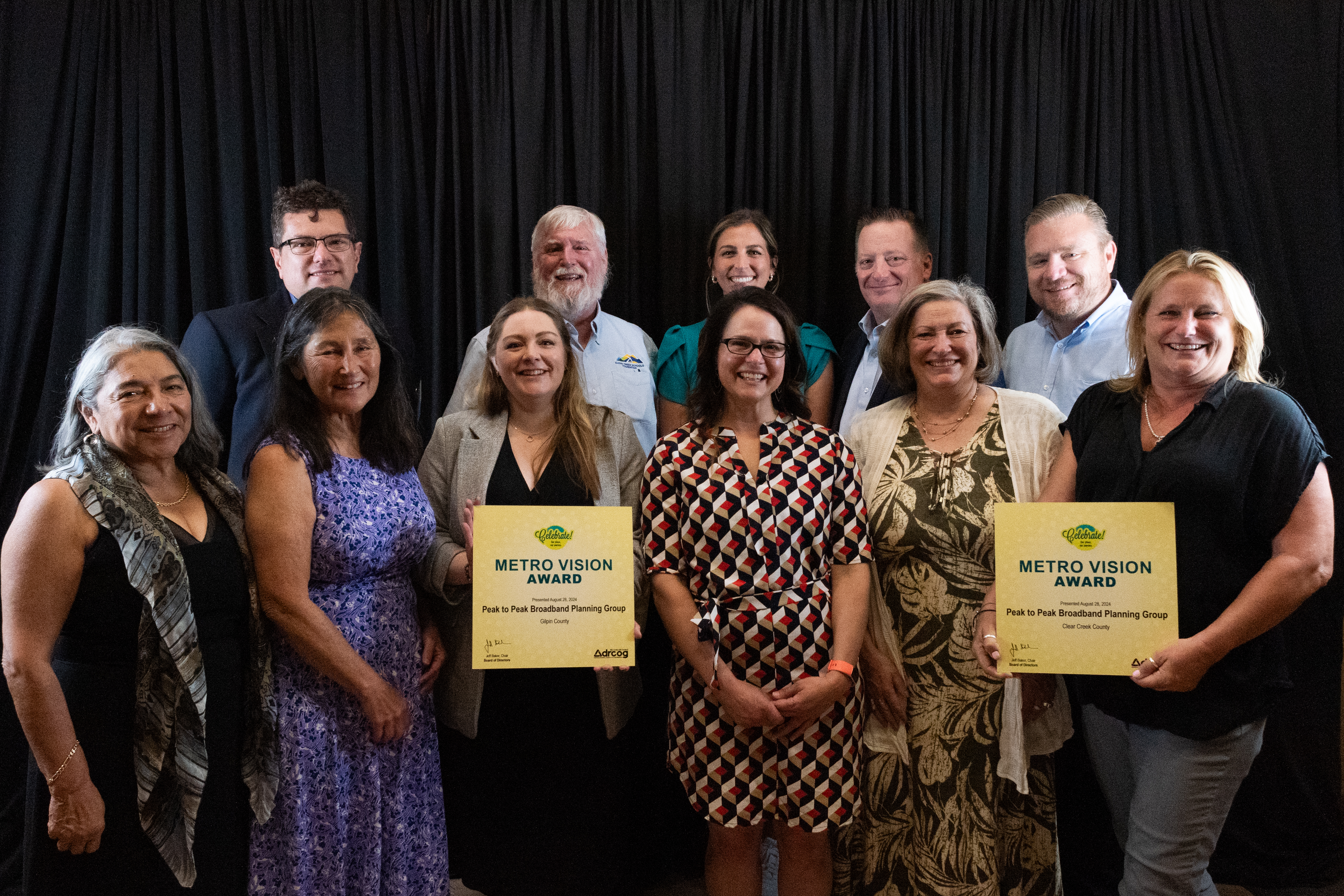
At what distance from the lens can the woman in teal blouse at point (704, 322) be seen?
9.72 feet

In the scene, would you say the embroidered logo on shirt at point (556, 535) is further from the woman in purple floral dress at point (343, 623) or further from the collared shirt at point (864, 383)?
the collared shirt at point (864, 383)

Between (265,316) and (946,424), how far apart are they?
7.24 feet

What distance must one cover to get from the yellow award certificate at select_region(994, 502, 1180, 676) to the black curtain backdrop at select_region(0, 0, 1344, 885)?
5.47 feet

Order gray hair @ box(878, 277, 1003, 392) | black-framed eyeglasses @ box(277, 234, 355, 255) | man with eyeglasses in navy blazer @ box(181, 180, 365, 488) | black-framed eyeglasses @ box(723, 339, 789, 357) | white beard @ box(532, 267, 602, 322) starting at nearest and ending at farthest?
1. black-framed eyeglasses @ box(723, 339, 789, 357)
2. gray hair @ box(878, 277, 1003, 392)
3. man with eyeglasses in navy blazer @ box(181, 180, 365, 488)
4. black-framed eyeglasses @ box(277, 234, 355, 255)
5. white beard @ box(532, 267, 602, 322)

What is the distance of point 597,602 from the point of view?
206cm

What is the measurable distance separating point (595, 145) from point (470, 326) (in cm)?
86

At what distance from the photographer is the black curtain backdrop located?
3238mm

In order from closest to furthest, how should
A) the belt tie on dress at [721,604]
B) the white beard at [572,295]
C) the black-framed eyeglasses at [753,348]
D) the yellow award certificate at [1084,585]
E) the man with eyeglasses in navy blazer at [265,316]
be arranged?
1. the yellow award certificate at [1084,585]
2. the belt tie on dress at [721,604]
3. the black-framed eyeglasses at [753,348]
4. the man with eyeglasses in navy blazer at [265,316]
5. the white beard at [572,295]

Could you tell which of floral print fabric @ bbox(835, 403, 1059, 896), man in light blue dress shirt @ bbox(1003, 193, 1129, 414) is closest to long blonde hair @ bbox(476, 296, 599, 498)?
floral print fabric @ bbox(835, 403, 1059, 896)

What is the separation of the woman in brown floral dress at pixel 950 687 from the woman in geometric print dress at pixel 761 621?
12 centimetres

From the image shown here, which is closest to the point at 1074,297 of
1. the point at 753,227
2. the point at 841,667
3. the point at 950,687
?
the point at 753,227

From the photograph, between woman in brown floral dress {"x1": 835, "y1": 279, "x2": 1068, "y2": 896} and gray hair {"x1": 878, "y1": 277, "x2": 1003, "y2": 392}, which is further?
gray hair {"x1": 878, "y1": 277, "x2": 1003, "y2": 392}

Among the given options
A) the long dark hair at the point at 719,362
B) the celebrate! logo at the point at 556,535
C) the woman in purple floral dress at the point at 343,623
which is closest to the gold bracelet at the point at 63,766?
the woman in purple floral dress at the point at 343,623

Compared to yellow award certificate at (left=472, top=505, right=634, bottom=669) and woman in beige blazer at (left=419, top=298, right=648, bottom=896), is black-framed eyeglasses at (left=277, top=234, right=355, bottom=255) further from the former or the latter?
yellow award certificate at (left=472, top=505, right=634, bottom=669)
